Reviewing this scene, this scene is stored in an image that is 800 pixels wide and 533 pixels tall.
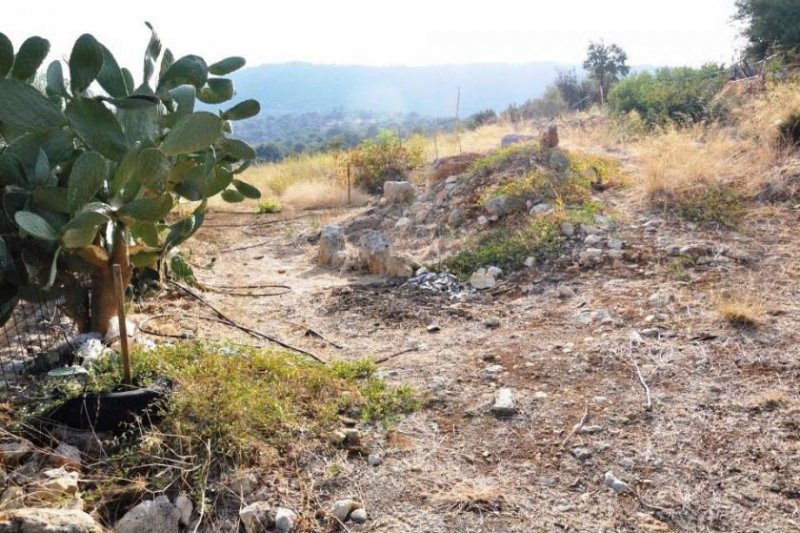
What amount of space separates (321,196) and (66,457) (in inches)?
256

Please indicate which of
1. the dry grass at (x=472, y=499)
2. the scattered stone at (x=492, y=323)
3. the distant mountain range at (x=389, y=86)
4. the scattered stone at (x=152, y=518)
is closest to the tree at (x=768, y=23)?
the scattered stone at (x=492, y=323)

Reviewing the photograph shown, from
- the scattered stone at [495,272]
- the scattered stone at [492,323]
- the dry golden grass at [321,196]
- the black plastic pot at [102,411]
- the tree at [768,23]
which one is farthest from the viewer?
the tree at [768,23]

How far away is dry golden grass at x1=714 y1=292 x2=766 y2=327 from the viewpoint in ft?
9.74

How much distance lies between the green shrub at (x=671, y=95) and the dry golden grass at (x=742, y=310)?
19.0 ft

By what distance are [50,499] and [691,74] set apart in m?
14.7

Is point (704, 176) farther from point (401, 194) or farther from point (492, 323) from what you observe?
point (401, 194)

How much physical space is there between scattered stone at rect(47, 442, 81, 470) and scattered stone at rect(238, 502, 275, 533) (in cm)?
57

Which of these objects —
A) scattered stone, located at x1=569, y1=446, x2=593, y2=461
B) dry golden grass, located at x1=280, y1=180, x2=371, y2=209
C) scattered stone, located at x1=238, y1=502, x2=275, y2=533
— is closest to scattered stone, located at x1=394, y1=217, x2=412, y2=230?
dry golden grass, located at x1=280, y1=180, x2=371, y2=209

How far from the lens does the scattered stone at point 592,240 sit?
172 inches

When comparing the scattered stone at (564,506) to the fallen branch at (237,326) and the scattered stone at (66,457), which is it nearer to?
the fallen branch at (237,326)

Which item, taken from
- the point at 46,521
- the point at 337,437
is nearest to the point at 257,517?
the point at 337,437

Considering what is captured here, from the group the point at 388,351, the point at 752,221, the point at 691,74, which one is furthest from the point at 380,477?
the point at 691,74

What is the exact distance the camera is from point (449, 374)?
9.27ft

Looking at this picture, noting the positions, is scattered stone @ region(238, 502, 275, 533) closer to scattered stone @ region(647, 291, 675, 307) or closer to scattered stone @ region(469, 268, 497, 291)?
scattered stone @ region(647, 291, 675, 307)
